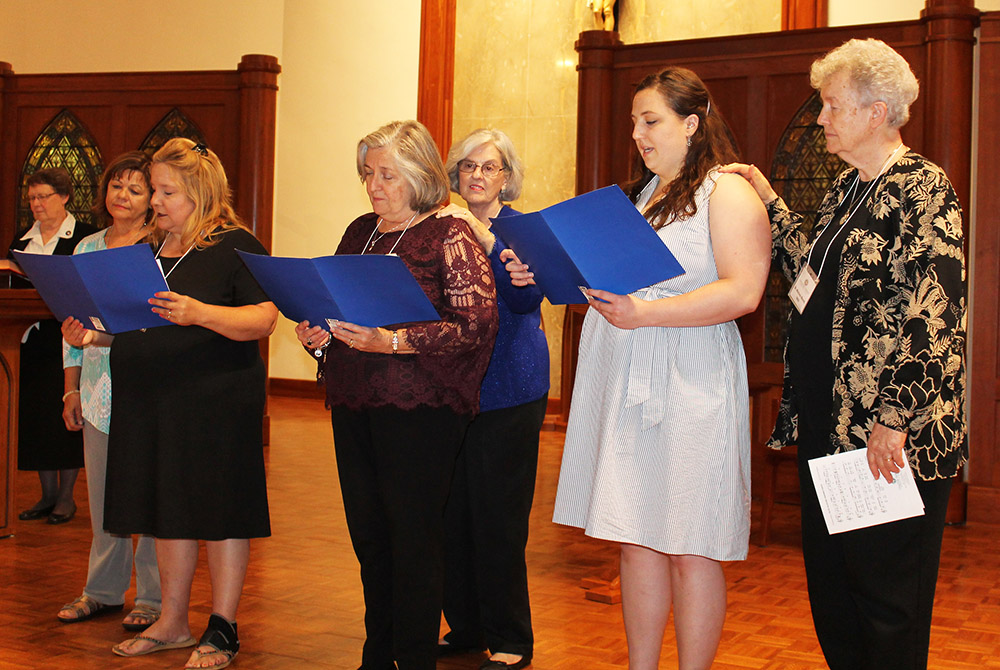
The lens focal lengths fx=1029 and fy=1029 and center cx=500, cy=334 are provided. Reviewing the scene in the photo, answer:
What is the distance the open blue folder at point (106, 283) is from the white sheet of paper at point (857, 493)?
1878 millimetres

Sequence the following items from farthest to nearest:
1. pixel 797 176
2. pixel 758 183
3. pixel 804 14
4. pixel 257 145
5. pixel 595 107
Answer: pixel 804 14 < pixel 257 145 < pixel 595 107 < pixel 797 176 < pixel 758 183

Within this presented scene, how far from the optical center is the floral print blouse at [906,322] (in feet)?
7.34

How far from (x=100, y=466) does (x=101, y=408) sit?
0.23 metres

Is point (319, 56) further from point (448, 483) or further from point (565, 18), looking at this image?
point (448, 483)

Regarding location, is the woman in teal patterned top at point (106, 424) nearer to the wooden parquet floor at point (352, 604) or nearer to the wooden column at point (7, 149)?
the wooden parquet floor at point (352, 604)

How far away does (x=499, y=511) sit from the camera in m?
3.29

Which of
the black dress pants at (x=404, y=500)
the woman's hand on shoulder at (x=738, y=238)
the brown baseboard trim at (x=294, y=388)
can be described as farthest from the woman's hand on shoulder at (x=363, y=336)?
the brown baseboard trim at (x=294, y=388)

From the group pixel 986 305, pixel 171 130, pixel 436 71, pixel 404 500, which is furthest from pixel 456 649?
pixel 436 71

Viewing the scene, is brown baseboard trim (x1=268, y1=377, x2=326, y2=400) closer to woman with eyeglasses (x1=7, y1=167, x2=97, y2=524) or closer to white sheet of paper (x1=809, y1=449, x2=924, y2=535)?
woman with eyeglasses (x1=7, y1=167, x2=97, y2=524)

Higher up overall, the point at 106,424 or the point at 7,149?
the point at 7,149

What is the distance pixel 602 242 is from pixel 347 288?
639 mm

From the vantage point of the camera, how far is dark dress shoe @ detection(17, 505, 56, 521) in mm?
5422

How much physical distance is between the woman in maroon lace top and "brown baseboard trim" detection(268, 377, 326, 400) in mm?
8286

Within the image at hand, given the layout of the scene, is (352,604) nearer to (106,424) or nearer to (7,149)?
(106,424)
